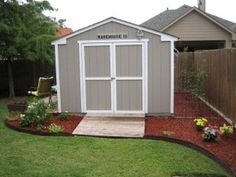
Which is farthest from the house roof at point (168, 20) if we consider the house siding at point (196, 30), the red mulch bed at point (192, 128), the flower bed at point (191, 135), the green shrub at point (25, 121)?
the green shrub at point (25, 121)

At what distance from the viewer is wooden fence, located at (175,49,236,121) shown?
8539mm

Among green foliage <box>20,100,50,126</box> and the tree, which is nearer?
green foliage <box>20,100,50,126</box>

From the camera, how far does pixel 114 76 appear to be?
33.3 feet

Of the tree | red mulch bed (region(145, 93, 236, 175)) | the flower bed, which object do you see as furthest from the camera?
the tree

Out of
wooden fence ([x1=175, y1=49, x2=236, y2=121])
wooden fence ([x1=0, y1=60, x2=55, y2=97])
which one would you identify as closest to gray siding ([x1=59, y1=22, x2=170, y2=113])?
wooden fence ([x1=175, y1=49, x2=236, y2=121])

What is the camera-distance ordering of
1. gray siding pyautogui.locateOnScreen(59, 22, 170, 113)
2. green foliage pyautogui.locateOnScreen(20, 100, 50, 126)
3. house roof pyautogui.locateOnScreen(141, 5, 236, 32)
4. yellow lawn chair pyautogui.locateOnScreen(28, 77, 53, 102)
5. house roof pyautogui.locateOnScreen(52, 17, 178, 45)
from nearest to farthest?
green foliage pyautogui.locateOnScreen(20, 100, 50, 126) < house roof pyautogui.locateOnScreen(52, 17, 178, 45) < gray siding pyautogui.locateOnScreen(59, 22, 170, 113) < yellow lawn chair pyautogui.locateOnScreen(28, 77, 53, 102) < house roof pyautogui.locateOnScreen(141, 5, 236, 32)

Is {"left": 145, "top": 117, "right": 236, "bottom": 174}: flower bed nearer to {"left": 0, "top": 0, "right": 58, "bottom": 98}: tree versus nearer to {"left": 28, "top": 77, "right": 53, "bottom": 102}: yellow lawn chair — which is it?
{"left": 28, "top": 77, "right": 53, "bottom": 102}: yellow lawn chair

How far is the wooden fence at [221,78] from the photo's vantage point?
28.0 ft

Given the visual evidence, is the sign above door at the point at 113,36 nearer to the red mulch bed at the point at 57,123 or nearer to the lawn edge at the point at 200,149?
the red mulch bed at the point at 57,123

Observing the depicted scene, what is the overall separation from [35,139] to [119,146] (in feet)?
6.36

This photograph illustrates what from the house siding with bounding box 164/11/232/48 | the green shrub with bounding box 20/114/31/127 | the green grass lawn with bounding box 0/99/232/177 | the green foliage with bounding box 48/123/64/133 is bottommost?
the green grass lawn with bounding box 0/99/232/177

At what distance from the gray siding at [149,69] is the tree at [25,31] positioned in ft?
13.7

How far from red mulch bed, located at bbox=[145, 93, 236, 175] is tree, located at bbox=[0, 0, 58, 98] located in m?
5.71

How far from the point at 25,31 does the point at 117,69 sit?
5646 mm
